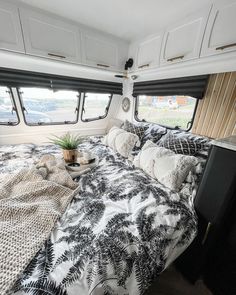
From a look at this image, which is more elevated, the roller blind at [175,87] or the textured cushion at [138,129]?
the roller blind at [175,87]

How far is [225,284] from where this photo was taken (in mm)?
1053

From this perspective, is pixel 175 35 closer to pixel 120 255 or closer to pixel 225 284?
pixel 120 255

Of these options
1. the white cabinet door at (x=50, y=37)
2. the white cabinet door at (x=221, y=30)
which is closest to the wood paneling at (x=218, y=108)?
the white cabinet door at (x=221, y=30)

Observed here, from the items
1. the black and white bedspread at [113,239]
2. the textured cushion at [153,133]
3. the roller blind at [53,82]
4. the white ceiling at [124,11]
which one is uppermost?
the white ceiling at [124,11]

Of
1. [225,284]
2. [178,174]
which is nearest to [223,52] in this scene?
[178,174]

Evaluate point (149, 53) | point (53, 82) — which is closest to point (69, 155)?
point (53, 82)

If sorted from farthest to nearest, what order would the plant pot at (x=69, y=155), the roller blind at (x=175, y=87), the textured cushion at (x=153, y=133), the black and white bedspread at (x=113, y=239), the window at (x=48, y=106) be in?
1. the window at (x=48, y=106)
2. the textured cushion at (x=153, y=133)
3. the roller blind at (x=175, y=87)
4. the plant pot at (x=69, y=155)
5. the black and white bedspread at (x=113, y=239)

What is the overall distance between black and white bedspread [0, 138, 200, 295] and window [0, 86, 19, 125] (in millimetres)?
1261

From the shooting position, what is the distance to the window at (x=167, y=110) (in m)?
1.91

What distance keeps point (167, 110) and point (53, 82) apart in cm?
178

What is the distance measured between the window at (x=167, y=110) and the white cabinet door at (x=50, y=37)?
4.16ft

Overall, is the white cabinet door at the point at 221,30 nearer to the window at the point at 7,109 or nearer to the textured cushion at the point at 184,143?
the textured cushion at the point at 184,143

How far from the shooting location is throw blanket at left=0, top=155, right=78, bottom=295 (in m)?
0.61

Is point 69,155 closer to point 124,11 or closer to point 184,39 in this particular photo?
point 124,11
